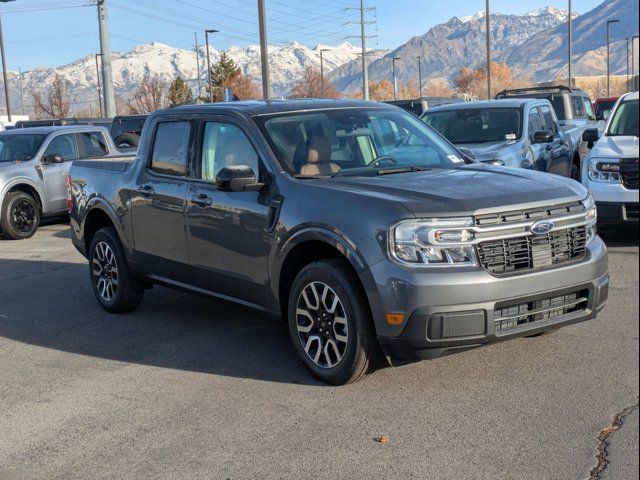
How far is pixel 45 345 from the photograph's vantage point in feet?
21.6

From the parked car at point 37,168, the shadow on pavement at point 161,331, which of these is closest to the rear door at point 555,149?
the shadow on pavement at point 161,331

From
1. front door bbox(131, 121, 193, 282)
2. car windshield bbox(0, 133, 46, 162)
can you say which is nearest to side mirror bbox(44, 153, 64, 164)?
car windshield bbox(0, 133, 46, 162)

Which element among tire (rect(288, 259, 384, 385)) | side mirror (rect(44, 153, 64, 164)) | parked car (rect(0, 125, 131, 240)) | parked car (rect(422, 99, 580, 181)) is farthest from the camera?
side mirror (rect(44, 153, 64, 164))

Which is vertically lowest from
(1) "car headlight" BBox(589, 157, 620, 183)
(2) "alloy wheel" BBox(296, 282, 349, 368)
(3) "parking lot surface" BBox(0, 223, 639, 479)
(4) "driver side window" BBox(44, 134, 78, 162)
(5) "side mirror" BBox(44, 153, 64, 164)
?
(3) "parking lot surface" BBox(0, 223, 639, 479)

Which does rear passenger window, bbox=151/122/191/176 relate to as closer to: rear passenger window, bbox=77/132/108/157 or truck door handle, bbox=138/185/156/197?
truck door handle, bbox=138/185/156/197

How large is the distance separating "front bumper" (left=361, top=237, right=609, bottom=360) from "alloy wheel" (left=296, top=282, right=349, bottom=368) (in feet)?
1.18

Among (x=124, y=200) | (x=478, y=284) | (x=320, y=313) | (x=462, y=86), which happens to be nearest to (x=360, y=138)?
(x=320, y=313)

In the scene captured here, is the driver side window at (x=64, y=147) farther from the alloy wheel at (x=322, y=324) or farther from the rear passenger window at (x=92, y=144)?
the alloy wheel at (x=322, y=324)

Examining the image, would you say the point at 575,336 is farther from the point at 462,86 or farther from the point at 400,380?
the point at 462,86

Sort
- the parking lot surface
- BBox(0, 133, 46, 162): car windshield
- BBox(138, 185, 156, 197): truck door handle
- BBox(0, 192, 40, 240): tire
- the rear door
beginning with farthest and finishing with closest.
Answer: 1. BBox(0, 133, 46, 162): car windshield
2. BBox(0, 192, 40, 240): tire
3. the rear door
4. BBox(138, 185, 156, 197): truck door handle
5. the parking lot surface

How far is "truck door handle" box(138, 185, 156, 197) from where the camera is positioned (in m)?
6.71

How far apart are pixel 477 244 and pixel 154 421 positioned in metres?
2.19

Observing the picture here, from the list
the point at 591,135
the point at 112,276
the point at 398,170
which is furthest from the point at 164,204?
the point at 591,135

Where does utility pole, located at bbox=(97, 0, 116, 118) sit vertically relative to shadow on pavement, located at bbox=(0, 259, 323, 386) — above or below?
above
